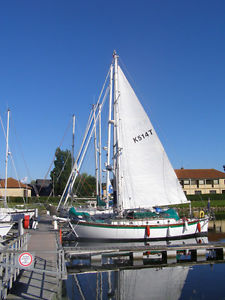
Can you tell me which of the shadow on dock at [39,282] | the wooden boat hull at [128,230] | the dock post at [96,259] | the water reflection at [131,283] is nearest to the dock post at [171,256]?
the water reflection at [131,283]

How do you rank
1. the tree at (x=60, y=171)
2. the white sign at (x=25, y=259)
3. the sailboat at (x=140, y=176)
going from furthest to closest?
1. the tree at (x=60, y=171)
2. the sailboat at (x=140, y=176)
3. the white sign at (x=25, y=259)

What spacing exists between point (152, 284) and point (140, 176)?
13.3 meters

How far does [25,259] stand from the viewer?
11.7 meters

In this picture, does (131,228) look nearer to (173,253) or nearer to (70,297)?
(173,253)

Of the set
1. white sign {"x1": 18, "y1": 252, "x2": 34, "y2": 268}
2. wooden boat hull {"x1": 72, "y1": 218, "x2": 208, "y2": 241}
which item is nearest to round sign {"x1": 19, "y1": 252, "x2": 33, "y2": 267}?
white sign {"x1": 18, "y1": 252, "x2": 34, "y2": 268}

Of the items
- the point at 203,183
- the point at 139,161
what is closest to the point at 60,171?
the point at 203,183

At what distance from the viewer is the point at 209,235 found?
102ft

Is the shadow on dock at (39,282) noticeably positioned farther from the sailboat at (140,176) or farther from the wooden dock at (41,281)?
the sailboat at (140,176)

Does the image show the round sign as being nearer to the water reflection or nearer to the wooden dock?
the wooden dock

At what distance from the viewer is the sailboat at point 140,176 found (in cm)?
2661

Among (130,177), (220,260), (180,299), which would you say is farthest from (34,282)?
(130,177)

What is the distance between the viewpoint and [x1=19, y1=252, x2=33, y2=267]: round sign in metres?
11.7

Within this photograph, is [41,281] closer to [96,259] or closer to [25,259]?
[25,259]

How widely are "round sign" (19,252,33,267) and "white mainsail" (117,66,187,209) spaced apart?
52.2 feet
